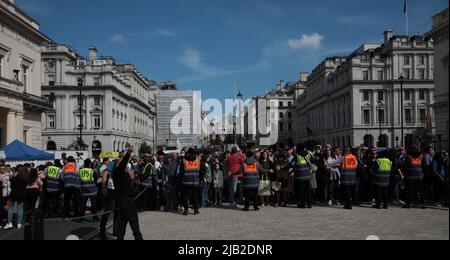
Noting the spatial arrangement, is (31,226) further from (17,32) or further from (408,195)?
(17,32)

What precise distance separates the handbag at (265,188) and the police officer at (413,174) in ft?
14.1

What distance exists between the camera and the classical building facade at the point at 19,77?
3145 cm

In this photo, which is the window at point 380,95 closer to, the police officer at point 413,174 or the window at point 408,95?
the window at point 408,95

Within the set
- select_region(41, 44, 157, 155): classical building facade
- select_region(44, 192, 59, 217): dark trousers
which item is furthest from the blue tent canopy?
select_region(41, 44, 157, 155): classical building facade

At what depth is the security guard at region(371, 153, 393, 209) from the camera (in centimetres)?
1260

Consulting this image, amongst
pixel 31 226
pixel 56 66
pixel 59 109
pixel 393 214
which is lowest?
pixel 393 214

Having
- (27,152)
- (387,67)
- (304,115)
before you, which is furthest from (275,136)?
(27,152)

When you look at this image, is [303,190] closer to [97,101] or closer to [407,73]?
[97,101]

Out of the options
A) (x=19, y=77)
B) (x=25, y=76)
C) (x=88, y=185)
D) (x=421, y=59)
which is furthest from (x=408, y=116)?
(x=88, y=185)

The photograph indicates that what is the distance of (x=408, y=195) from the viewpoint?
12539 mm

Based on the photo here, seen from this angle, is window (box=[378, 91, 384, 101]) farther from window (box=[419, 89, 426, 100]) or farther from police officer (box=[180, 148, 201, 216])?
police officer (box=[180, 148, 201, 216])

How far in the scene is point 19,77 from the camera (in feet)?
116

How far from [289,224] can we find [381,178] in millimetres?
4253

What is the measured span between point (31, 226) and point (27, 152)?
15.0 m
